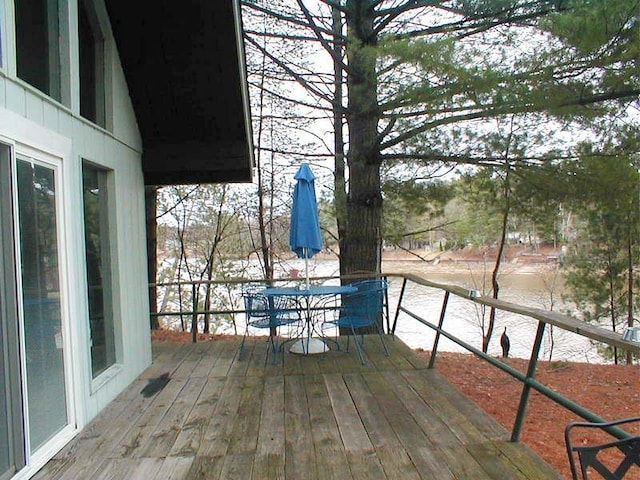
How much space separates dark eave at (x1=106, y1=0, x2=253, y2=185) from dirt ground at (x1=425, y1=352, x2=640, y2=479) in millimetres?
3688

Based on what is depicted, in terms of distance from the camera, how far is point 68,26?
10.6 ft

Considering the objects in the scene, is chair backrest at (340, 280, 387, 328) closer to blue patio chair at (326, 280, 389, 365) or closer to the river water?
blue patio chair at (326, 280, 389, 365)

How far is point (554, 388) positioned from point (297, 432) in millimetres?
4548

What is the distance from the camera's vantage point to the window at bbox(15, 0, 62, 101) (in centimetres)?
272

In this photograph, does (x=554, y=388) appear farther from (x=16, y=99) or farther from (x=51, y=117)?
(x=16, y=99)

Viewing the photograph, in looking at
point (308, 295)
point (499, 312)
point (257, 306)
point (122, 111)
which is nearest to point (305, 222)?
point (308, 295)

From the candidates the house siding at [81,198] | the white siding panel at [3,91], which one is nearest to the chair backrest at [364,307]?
the house siding at [81,198]

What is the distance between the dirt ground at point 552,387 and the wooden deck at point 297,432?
1236 millimetres

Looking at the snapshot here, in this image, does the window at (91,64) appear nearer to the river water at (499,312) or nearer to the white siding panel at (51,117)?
the white siding panel at (51,117)

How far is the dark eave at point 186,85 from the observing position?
393 centimetres

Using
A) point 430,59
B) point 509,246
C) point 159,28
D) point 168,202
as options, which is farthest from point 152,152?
point 509,246

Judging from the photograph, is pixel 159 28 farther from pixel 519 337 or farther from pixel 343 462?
pixel 519 337

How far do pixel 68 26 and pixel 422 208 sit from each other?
6436mm

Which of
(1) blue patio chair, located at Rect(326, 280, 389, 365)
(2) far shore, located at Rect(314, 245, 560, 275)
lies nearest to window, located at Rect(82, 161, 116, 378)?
(1) blue patio chair, located at Rect(326, 280, 389, 365)
